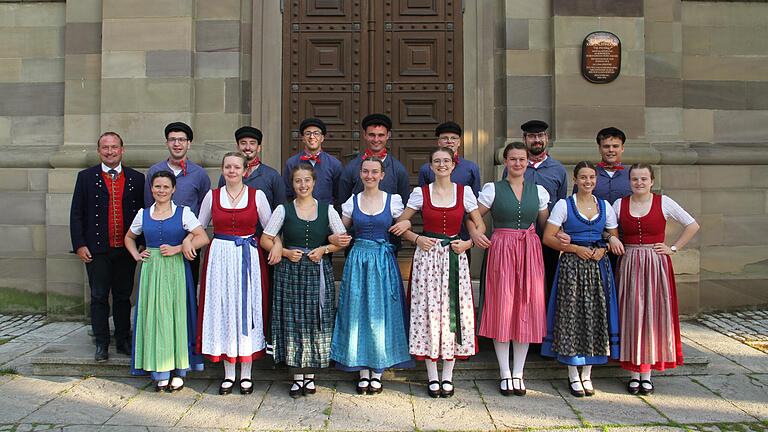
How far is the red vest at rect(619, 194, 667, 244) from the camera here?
13.7 ft

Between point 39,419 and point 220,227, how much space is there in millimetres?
1639

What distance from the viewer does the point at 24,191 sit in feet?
21.7

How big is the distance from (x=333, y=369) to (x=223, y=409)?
34.2 inches

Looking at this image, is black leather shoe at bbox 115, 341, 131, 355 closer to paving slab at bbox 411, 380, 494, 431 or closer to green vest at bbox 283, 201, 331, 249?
green vest at bbox 283, 201, 331, 249

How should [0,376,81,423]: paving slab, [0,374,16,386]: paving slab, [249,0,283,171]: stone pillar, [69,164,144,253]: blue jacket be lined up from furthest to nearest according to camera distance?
[249,0,283,171]: stone pillar, [69,164,144,253]: blue jacket, [0,374,16,386]: paving slab, [0,376,81,423]: paving slab

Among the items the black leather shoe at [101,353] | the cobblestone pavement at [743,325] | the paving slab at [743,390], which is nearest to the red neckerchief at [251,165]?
the black leather shoe at [101,353]

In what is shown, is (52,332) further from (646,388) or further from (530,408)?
(646,388)

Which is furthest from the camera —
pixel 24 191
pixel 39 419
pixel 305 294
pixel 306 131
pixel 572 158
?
pixel 24 191

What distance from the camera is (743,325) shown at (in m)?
6.12

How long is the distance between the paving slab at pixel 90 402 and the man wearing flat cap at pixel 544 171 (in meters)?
3.20

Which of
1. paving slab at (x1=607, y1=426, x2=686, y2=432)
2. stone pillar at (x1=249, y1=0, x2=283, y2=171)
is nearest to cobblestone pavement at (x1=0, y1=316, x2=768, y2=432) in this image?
paving slab at (x1=607, y1=426, x2=686, y2=432)

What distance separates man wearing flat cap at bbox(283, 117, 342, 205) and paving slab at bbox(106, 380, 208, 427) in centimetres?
173

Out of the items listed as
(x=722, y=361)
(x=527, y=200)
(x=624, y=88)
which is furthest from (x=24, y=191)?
(x=722, y=361)

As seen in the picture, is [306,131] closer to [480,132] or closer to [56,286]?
[480,132]
